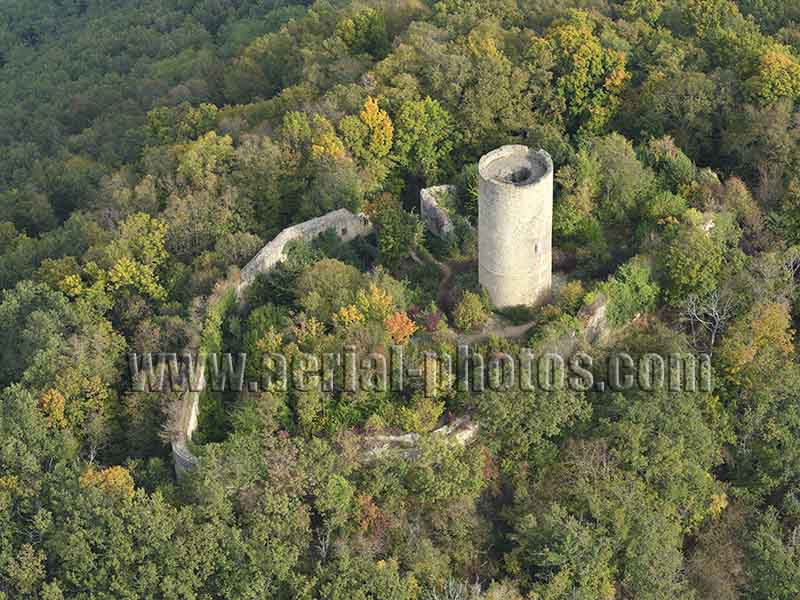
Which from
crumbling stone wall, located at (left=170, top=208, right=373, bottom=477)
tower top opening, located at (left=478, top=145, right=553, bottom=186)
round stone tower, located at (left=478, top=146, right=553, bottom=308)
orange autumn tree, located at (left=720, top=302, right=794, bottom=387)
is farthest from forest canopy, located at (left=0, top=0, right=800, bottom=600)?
tower top opening, located at (left=478, top=145, right=553, bottom=186)

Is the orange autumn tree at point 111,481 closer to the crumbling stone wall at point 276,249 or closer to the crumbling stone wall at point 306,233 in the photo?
the crumbling stone wall at point 276,249

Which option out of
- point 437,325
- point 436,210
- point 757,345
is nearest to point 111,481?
point 437,325

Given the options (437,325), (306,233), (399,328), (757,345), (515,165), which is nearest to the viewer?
(399,328)

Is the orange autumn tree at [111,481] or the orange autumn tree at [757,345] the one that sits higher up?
the orange autumn tree at [757,345]

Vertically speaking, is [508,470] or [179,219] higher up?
[179,219]

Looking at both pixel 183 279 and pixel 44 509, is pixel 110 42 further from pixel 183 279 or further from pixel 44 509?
pixel 44 509

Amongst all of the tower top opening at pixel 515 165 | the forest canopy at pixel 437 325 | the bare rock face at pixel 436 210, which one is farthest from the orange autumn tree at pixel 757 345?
the bare rock face at pixel 436 210

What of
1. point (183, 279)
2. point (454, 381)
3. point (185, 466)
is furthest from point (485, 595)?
point (183, 279)

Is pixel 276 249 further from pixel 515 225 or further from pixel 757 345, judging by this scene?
pixel 757 345
